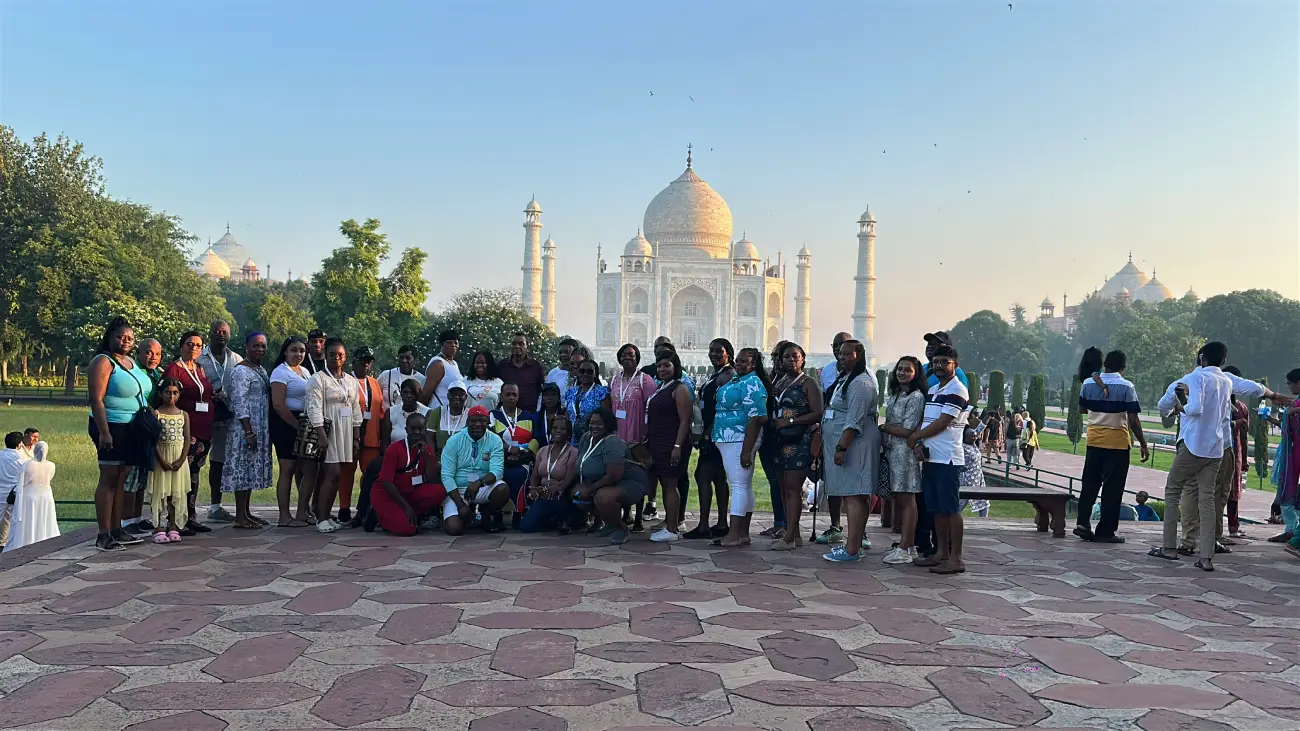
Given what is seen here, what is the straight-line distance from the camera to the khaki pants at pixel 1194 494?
5.37 metres

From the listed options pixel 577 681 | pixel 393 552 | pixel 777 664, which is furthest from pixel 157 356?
pixel 777 664

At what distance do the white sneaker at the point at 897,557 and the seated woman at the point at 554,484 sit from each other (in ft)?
6.01

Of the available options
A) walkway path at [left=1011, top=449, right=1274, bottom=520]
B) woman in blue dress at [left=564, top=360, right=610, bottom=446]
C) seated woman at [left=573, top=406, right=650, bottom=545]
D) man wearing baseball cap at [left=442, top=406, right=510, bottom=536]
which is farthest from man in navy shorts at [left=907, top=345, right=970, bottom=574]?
walkway path at [left=1011, top=449, right=1274, bottom=520]

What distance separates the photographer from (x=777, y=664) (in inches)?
134

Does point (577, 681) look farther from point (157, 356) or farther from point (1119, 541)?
point (1119, 541)

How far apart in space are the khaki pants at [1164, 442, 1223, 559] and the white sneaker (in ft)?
4.86

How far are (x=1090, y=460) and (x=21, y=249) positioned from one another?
80.2 feet

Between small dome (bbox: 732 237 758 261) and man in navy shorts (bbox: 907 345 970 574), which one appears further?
small dome (bbox: 732 237 758 261)

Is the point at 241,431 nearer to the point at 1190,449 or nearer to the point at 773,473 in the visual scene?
the point at 773,473

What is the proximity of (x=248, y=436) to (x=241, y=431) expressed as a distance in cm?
17

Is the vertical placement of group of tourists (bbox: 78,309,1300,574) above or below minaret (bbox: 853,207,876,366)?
below

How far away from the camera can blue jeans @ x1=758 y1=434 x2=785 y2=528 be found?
576 centimetres

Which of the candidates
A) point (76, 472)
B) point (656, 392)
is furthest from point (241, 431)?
point (76, 472)

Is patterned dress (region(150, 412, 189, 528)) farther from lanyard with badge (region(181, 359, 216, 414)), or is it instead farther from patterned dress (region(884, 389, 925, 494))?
patterned dress (region(884, 389, 925, 494))
